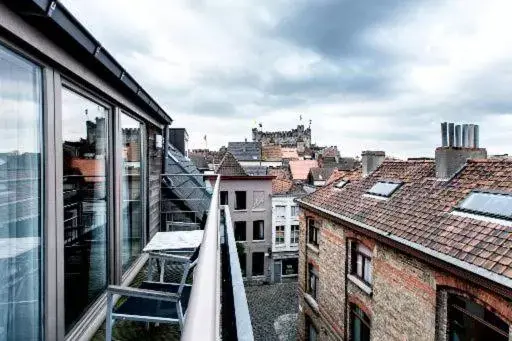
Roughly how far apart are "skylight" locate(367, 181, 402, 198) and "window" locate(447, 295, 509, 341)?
4.85m

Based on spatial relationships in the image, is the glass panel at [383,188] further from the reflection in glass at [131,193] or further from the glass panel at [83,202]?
the glass panel at [83,202]

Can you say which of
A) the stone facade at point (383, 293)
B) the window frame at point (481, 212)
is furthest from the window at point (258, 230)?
the window frame at point (481, 212)

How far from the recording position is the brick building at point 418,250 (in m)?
7.42

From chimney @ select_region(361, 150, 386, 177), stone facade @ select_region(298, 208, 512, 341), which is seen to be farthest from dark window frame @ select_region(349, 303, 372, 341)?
chimney @ select_region(361, 150, 386, 177)

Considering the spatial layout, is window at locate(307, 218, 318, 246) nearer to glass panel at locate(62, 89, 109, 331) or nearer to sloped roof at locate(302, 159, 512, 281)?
sloped roof at locate(302, 159, 512, 281)

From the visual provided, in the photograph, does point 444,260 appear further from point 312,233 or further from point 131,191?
point 312,233

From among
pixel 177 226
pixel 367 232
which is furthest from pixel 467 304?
pixel 177 226

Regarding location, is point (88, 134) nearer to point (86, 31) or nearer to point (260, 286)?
point (86, 31)

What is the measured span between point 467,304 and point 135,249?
6.72 meters

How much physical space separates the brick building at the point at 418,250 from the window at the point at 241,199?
10.7 metres

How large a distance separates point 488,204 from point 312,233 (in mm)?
8772

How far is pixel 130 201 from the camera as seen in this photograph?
5430 millimetres

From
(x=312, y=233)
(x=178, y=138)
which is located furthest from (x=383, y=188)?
(x=178, y=138)

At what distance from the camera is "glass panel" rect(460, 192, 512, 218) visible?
8.17m
